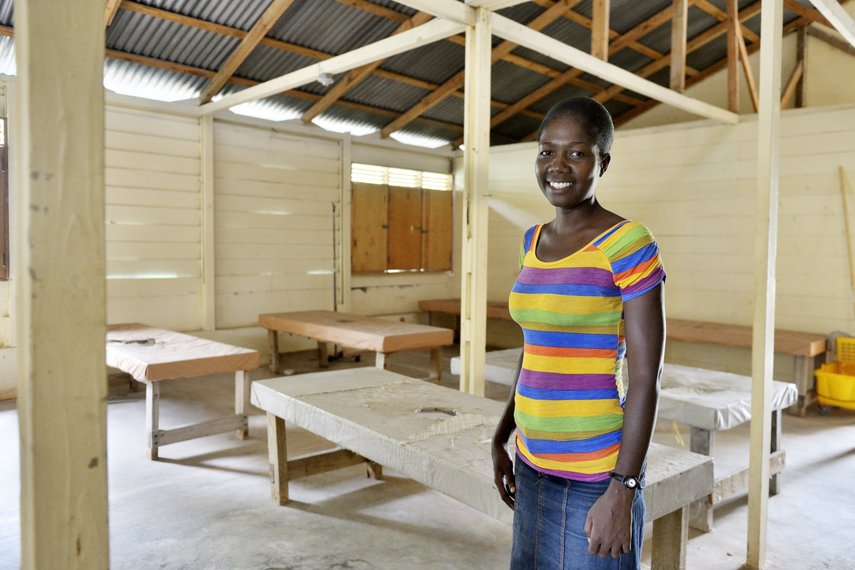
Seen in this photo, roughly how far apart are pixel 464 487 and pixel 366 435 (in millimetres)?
587

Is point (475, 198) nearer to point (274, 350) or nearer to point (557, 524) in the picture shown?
point (557, 524)

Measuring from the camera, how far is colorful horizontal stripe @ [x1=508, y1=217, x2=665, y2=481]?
1229 mm

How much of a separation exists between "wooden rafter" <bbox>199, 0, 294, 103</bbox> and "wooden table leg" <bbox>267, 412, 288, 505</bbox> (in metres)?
4.03

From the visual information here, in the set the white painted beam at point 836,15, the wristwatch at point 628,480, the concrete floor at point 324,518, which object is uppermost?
the white painted beam at point 836,15

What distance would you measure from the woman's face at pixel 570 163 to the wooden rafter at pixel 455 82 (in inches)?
227

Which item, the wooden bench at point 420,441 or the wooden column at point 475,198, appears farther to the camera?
the wooden column at point 475,198

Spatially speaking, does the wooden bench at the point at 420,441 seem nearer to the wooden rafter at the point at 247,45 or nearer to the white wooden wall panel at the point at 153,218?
the wooden rafter at the point at 247,45

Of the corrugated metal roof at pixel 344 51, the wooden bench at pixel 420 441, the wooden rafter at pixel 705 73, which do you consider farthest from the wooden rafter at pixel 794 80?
the wooden bench at pixel 420 441

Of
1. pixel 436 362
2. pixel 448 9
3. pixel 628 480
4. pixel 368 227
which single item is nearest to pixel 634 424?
pixel 628 480

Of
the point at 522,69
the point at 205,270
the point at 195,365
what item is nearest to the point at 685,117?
the point at 522,69

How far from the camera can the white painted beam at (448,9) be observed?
3363 mm

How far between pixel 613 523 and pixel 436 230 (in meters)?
8.35

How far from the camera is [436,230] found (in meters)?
9.46

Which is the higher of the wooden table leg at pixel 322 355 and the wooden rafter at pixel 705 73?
the wooden rafter at pixel 705 73
